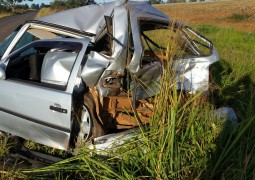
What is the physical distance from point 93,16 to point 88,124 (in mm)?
1613

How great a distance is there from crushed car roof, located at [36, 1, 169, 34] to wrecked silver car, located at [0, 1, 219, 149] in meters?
0.02

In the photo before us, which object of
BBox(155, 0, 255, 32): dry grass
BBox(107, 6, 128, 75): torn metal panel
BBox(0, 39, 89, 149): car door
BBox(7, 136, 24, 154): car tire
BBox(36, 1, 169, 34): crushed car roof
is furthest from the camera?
BBox(155, 0, 255, 32): dry grass

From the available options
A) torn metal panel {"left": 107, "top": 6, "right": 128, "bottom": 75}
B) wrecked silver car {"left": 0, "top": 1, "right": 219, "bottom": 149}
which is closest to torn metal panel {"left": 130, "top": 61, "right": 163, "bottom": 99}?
wrecked silver car {"left": 0, "top": 1, "right": 219, "bottom": 149}

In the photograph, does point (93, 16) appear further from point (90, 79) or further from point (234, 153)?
point (234, 153)

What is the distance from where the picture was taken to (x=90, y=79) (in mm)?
3816

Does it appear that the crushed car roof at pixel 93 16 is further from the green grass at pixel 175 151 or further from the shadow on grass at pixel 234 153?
the shadow on grass at pixel 234 153

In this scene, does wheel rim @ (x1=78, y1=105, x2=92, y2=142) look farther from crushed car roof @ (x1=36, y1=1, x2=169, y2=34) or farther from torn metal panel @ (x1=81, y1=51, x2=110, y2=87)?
crushed car roof @ (x1=36, y1=1, x2=169, y2=34)

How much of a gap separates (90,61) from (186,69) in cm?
Answer: 115

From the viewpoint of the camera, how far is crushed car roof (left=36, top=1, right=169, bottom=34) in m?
4.36

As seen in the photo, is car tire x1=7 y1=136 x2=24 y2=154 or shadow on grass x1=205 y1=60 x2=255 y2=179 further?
car tire x1=7 y1=136 x2=24 y2=154

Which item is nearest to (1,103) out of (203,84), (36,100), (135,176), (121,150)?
(36,100)

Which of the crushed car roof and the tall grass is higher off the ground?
the crushed car roof

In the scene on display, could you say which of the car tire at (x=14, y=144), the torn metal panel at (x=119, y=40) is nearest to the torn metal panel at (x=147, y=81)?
the torn metal panel at (x=119, y=40)

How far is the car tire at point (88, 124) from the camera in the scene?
386 cm
